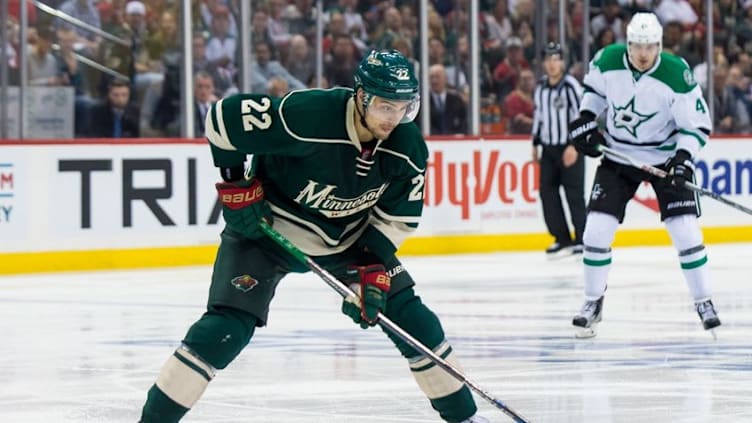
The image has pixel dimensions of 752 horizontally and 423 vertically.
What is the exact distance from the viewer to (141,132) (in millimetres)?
11867

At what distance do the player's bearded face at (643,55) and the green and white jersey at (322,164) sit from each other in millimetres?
3041

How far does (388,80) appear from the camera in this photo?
405 centimetres

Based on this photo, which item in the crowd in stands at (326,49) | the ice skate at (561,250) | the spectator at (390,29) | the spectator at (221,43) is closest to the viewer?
the crowd in stands at (326,49)

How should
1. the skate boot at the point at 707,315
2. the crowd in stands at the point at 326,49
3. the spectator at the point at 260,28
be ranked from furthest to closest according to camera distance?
the spectator at the point at 260,28
the crowd in stands at the point at 326,49
the skate boot at the point at 707,315

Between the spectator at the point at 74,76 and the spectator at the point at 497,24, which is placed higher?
the spectator at the point at 497,24

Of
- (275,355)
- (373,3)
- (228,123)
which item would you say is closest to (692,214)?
(275,355)

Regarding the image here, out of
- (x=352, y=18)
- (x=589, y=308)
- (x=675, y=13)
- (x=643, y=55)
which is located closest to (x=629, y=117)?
(x=643, y=55)

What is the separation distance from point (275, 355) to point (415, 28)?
715 cm

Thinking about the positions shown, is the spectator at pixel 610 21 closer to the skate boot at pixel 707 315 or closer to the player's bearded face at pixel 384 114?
the skate boot at pixel 707 315

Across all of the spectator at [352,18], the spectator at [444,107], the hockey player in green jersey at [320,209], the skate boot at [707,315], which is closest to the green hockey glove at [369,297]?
the hockey player in green jersey at [320,209]

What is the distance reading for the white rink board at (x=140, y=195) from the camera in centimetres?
1088

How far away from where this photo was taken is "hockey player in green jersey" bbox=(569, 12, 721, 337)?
23.5ft

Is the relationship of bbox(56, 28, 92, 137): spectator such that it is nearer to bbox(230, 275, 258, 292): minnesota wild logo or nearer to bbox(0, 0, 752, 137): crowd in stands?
bbox(0, 0, 752, 137): crowd in stands

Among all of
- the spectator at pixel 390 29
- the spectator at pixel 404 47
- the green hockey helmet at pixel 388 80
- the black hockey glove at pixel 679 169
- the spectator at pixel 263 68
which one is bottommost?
the black hockey glove at pixel 679 169
